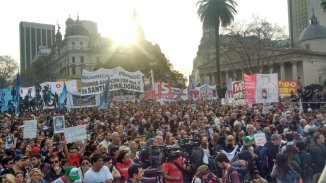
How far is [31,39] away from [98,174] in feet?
591

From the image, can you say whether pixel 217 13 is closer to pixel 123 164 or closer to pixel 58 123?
pixel 58 123

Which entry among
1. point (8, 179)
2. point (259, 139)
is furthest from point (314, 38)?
point (8, 179)

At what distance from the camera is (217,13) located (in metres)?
44.5

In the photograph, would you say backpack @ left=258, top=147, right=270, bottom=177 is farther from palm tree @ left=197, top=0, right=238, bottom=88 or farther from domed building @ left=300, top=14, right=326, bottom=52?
domed building @ left=300, top=14, right=326, bottom=52

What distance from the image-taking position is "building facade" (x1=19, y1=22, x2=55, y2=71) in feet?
573

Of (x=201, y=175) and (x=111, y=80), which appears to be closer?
(x=201, y=175)

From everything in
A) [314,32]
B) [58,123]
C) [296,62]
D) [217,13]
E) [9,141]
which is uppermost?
[314,32]

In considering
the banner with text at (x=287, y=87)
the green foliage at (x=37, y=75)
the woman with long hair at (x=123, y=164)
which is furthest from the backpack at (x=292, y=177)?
the green foliage at (x=37, y=75)

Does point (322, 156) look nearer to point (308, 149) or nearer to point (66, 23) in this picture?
point (308, 149)

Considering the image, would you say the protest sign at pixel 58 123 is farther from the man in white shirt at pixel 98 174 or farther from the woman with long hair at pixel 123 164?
the man in white shirt at pixel 98 174

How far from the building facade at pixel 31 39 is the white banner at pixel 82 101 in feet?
512

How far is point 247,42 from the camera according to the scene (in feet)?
168

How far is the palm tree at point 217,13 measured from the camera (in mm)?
44438

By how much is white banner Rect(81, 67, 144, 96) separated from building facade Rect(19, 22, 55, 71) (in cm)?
15763
